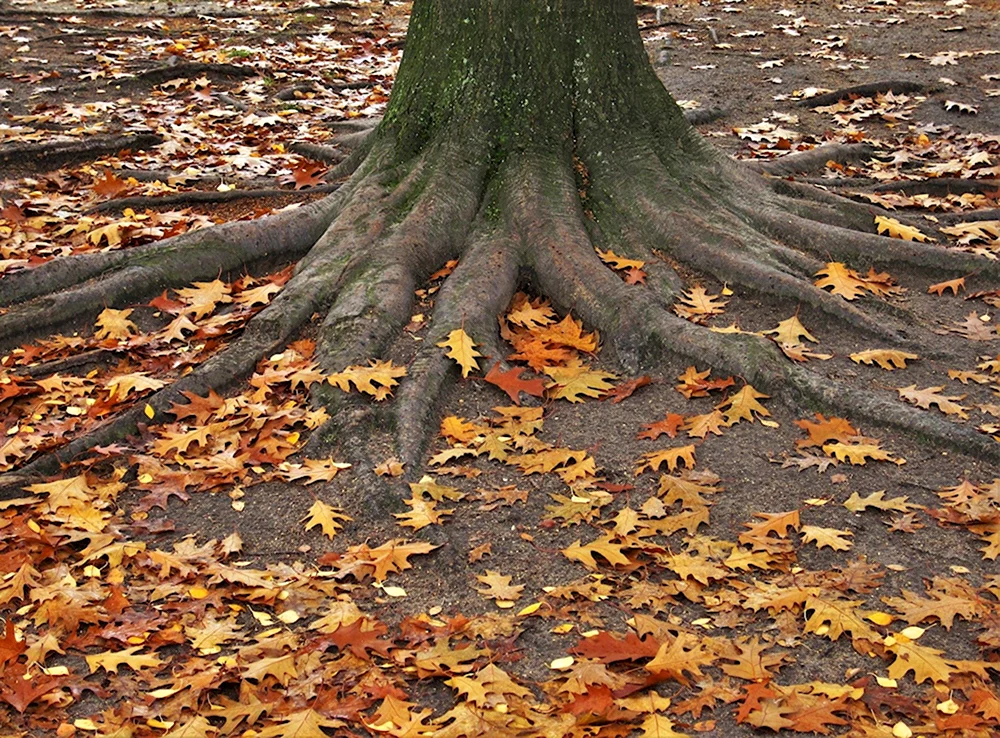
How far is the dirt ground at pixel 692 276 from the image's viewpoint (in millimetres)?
3906

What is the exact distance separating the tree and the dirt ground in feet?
0.72

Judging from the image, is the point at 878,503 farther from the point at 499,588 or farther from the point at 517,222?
the point at 517,222

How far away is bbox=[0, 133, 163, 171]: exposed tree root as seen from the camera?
323 inches

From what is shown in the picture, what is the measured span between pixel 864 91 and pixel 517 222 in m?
5.76

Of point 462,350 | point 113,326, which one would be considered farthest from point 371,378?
point 113,326

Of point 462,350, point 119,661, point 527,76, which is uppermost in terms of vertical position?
point 527,76

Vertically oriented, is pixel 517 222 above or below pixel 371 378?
above

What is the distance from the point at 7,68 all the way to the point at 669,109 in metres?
7.73

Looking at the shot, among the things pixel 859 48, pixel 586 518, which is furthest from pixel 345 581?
pixel 859 48

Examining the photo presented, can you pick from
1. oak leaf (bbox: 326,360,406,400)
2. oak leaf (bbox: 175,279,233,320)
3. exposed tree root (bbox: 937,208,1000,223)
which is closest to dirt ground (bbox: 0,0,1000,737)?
exposed tree root (bbox: 937,208,1000,223)

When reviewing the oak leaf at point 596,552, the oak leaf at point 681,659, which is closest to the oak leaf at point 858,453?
the oak leaf at point 596,552

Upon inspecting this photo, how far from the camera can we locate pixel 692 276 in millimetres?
5980

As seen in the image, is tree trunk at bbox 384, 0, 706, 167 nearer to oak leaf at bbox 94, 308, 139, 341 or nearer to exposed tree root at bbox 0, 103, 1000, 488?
exposed tree root at bbox 0, 103, 1000, 488

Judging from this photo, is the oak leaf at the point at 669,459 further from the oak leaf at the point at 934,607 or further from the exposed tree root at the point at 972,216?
the exposed tree root at the point at 972,216
